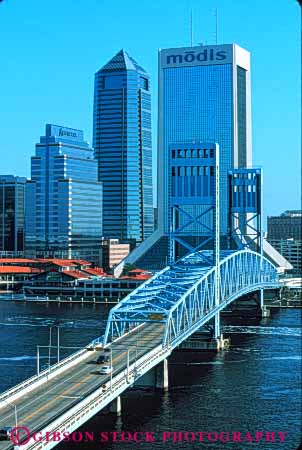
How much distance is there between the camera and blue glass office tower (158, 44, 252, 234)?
271 feet

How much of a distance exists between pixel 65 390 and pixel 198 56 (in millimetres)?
65191

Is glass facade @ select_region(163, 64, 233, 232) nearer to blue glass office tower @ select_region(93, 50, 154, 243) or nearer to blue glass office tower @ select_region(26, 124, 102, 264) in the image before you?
blue glass office tower @ select_region(26, 124, 102, 264)

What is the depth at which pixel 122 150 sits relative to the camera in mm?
Answer: 112062

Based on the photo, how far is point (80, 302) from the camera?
6234cm

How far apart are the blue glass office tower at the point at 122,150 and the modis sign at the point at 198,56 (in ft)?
90.9

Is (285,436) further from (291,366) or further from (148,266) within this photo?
(148,266)

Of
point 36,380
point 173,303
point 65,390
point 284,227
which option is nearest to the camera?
point 65,390

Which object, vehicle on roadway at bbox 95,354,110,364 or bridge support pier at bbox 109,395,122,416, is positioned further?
vehicle on roadway at bbox 95,354,110,364

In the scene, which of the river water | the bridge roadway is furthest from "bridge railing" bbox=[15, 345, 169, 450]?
the river water

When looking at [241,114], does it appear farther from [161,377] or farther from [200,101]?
[161,377]

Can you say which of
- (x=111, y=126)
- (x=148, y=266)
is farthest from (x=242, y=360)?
(x=111, y=126)

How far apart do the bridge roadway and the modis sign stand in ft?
188

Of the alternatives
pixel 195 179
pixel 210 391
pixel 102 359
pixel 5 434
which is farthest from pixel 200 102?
pixel 5 434

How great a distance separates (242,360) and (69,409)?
46.5ft
